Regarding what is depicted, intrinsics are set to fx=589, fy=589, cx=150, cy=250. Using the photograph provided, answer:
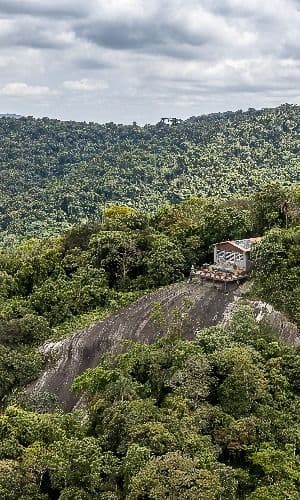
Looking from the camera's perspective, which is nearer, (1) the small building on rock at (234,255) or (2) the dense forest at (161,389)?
(2) the dense forest at (161,389)

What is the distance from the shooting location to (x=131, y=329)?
27.0m

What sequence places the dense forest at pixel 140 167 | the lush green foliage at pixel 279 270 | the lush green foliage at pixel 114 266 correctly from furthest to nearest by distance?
1. the dense forest at pixel 140 167
2. the lush green foliage at pixel 114 266
3. the lush green foliage at pixel 279 270

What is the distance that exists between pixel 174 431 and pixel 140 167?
70770mm

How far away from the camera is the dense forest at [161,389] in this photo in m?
15.7

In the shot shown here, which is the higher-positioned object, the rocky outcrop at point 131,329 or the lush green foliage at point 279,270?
the lush green foliage at point 279,270

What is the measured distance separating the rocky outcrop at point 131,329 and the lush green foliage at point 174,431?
2.88 meters

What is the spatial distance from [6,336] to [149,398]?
10676 mm

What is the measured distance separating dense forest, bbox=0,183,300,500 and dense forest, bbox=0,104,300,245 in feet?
112

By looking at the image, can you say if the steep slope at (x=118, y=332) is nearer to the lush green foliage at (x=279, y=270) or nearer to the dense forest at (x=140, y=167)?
the lush green foliage at (x=279, y=270)

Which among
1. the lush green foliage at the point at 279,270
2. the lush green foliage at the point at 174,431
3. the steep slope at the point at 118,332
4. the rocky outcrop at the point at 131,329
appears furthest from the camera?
the lush green foliage at the point at 279,270

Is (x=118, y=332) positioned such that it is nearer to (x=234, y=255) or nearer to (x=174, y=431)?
(x=234, y=255)

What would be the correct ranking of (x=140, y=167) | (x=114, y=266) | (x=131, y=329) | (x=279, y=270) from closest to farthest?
(x=131, y=329), (x=279, y=270), (x=114, y=266), (x=140, y=167)


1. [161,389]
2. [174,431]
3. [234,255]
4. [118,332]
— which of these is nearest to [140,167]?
Answer: [234,255]

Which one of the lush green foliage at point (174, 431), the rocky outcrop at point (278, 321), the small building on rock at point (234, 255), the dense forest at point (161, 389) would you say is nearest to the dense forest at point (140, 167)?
the dense forest at point (161, 389)
